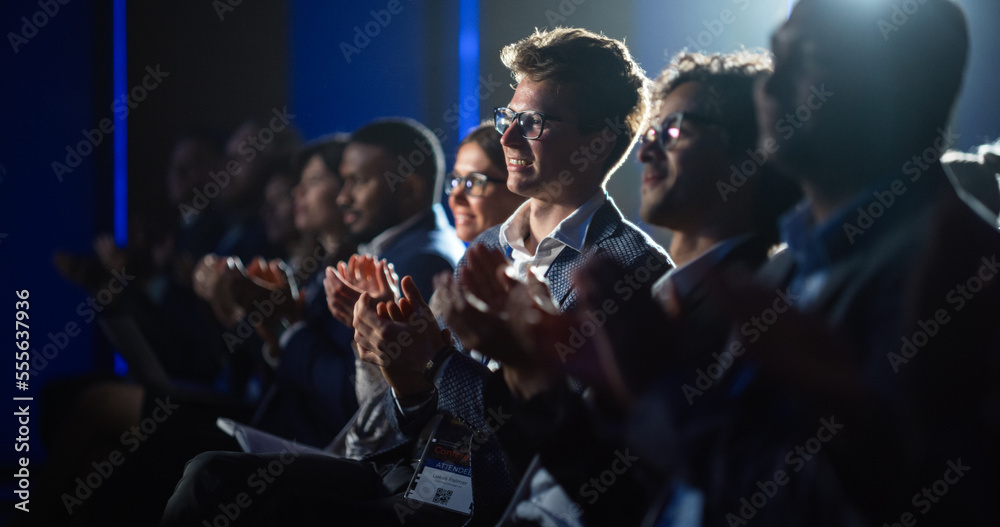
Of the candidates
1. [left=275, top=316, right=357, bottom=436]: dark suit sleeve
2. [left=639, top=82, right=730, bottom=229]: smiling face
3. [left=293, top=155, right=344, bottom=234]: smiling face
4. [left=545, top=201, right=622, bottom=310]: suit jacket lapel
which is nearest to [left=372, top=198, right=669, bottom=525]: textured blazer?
[left=545, top=201, right=622, bottom=310]: suit jacket lapel

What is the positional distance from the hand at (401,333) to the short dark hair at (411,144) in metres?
1.04

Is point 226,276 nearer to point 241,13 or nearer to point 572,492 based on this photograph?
point 241,13

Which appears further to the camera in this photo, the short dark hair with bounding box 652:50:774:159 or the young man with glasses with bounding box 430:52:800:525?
the short dark hair with bounding box 652:50:774:159

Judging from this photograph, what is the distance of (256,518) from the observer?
1461 mm

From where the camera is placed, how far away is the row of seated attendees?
982mm

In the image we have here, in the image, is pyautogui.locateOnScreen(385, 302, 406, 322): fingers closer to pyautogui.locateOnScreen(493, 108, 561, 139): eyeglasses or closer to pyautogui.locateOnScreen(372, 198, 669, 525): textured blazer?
pyautogui.locateOnScreen(372, 198, 669, 525): textured blazer

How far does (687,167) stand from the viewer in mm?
1346

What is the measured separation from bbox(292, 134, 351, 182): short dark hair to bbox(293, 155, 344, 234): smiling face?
0.7 inches

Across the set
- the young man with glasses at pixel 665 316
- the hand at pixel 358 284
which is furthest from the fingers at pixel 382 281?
the young man with glasses at pixel 665 316

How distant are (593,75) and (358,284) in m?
0.66

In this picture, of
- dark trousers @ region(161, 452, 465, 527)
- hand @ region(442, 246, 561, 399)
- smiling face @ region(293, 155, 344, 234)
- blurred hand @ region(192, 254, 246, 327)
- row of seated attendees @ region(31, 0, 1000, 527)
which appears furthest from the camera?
smiling face @ region(293, 155, 344, 234)

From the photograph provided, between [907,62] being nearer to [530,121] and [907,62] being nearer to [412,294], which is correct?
[530,121]

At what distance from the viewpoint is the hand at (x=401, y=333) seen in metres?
1.51

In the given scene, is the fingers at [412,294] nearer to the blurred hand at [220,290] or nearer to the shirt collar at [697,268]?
the shirt collar at [697,268]
